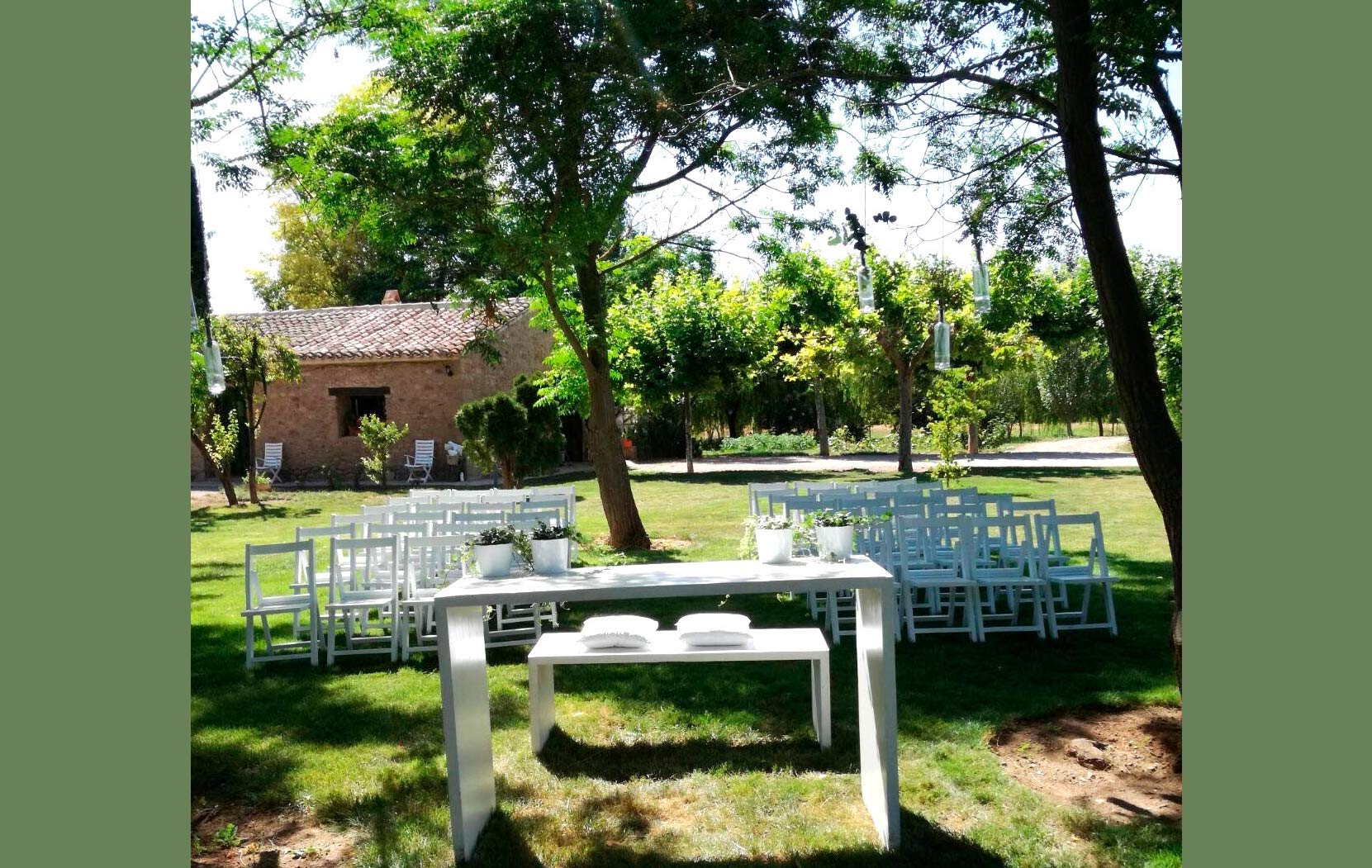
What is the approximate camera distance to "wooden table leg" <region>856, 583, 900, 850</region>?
3.71 m

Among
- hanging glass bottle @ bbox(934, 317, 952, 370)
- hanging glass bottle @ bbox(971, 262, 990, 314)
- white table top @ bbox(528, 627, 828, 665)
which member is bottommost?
white table top @ bbox(528, 627, 828, 665)

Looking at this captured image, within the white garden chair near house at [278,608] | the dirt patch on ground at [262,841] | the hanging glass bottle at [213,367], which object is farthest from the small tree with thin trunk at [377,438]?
the dirt patch on ground at [262,841]

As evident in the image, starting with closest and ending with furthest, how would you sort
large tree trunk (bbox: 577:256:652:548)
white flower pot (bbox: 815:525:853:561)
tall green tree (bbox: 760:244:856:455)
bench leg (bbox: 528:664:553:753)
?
white flower pot (bbox: 815:525:853:561) → bench leg (bbox: 528:664:553:753) → large tree trunk (bbox: 577:256:652:548) → tall green tree (bbox: 760:244:856:455)

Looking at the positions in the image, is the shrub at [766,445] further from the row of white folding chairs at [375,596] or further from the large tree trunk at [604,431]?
the row of white folding chairs at [375,596]

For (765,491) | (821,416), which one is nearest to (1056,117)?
(765,491)

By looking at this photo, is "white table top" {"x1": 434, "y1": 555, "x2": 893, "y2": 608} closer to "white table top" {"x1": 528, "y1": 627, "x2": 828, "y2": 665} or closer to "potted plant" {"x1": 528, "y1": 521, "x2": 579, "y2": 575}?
"potted plant" {"x1": 528, "y1": 521, "x2": 579, "y2": 575}

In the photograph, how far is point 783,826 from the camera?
3.97 metres

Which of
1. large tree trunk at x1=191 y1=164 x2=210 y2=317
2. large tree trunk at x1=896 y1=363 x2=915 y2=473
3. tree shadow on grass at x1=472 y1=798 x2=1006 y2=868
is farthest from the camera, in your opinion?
large tree trunk at x1=896 y1=363 x2=915 y2=473

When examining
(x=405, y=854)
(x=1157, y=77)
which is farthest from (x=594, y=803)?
(x=1157, y=77)

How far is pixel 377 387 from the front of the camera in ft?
73.9

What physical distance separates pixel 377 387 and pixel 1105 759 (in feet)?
66.3

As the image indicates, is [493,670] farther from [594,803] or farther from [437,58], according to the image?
[437,58]

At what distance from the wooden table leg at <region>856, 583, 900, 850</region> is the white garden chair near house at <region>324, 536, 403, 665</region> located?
11.9ft

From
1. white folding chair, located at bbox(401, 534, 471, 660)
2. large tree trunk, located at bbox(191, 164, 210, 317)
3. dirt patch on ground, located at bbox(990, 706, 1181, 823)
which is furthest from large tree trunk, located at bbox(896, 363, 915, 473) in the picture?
large tree trunk, located at bbox(191, 164, 210, 317)
